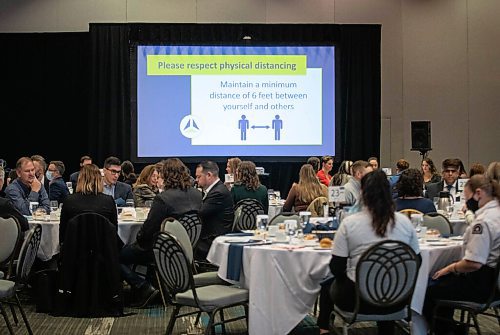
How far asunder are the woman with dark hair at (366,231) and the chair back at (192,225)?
2.21 m

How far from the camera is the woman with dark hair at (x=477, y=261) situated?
4.75 m

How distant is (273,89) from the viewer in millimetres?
13781

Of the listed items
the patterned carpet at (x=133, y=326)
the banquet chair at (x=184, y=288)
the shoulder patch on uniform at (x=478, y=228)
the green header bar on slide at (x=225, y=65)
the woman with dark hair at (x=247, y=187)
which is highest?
the green header bar on slide at (x=225, y=65)

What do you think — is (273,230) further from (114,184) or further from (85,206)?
(114,184)

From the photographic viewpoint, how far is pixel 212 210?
6.93 metres

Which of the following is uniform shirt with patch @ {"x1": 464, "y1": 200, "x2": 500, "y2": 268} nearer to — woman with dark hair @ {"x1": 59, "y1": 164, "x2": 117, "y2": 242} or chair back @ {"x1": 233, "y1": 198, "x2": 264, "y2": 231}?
woman with dark hair @ {"x1": 59, "y1": 164, "x2": 117, "y2": 242}

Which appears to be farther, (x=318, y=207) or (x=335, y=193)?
(x=318, y=207)

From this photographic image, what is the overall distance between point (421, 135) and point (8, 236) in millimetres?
9289

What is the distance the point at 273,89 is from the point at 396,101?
2773mm

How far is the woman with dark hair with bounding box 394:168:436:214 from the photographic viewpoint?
6.44 m

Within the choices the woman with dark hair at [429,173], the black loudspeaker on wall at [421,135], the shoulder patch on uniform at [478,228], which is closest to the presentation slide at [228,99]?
the black loudspeaker on wall at [421,135]

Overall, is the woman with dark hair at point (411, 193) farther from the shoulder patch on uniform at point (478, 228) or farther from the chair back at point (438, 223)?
the shoulder patch on uniform at point (478, 228)

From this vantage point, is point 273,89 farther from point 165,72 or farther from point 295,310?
point 295,310

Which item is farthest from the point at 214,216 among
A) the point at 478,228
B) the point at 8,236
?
the point at 478,228
